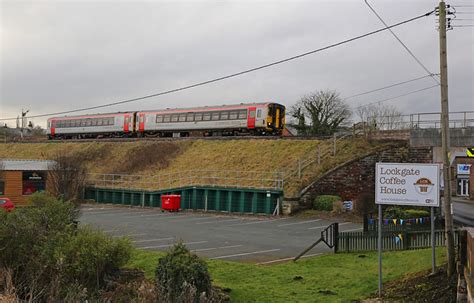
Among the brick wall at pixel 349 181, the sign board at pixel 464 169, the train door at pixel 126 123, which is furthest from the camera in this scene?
the sign board at pixel 464 169

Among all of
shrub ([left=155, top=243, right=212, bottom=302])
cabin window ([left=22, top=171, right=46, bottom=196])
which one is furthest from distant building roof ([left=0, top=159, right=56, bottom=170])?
shrub ([left=155, top=243, right=212, bottom=302])

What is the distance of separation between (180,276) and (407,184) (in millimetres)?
5173

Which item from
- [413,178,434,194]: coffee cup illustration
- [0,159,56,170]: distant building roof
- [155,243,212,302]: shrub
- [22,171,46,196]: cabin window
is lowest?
[155,243,212,302]: shrub

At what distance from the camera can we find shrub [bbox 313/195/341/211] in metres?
28.0

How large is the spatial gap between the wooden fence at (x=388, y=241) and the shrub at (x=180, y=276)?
6.59 metres

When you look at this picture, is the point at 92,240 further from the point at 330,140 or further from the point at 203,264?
the point at 330,140

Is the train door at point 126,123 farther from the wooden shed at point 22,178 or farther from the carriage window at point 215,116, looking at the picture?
the wooden shed at point 22,178

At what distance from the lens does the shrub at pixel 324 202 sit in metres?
28.0

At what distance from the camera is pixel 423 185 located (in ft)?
35.0

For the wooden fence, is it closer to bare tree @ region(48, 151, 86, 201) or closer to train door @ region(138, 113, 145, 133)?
bare tree @ region(48, 151, 86, 201)

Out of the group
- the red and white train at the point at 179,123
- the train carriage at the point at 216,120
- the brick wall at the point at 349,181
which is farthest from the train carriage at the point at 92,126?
the brick wall at the point at 349,181

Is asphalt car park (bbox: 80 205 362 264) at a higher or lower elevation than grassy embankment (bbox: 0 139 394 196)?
lower

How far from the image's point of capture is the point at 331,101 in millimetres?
61219

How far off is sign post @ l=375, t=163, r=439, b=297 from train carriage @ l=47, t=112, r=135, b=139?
45431 millimetres
